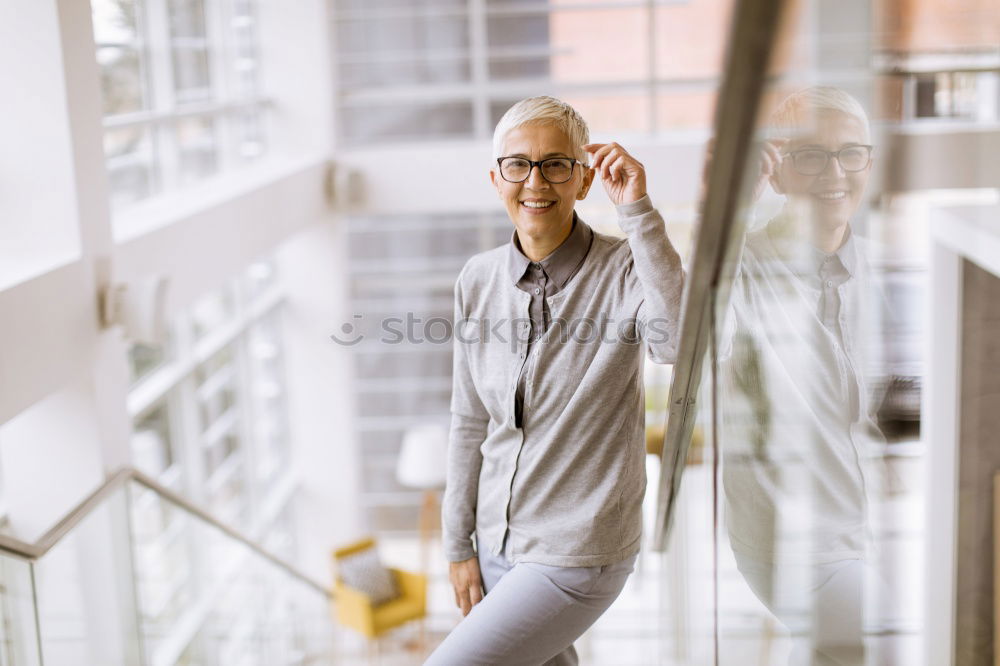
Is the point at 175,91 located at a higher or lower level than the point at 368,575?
higher

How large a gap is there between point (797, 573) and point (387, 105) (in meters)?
7.86

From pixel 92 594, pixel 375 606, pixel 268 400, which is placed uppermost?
pixel 92 594

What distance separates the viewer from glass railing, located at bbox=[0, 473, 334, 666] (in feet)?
9.34

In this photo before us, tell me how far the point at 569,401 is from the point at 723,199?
65cm

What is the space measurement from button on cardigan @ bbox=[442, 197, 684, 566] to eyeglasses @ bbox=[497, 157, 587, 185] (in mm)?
135

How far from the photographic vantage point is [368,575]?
24.3ft

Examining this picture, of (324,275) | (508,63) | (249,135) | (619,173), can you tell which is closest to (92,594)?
(619,173)

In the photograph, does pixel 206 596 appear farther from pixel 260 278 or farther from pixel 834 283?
pixel 834 283

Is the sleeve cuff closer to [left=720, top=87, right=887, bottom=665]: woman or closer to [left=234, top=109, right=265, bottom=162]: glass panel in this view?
[left=720, top=87, right=887, bottom=665]: woman

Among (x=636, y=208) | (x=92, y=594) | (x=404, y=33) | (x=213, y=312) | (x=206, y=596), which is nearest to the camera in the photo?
(x=636, y=208)

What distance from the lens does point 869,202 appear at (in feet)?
3.07

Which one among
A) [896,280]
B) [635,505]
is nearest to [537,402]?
[635,505]

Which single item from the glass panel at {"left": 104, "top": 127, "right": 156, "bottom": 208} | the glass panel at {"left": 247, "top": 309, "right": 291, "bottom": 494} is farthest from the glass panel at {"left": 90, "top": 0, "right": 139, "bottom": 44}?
the glass panel at {"left": 247, "top": 309, "right": 291, "bottom": 494}

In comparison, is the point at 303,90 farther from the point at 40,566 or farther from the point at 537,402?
the point at 537,402
